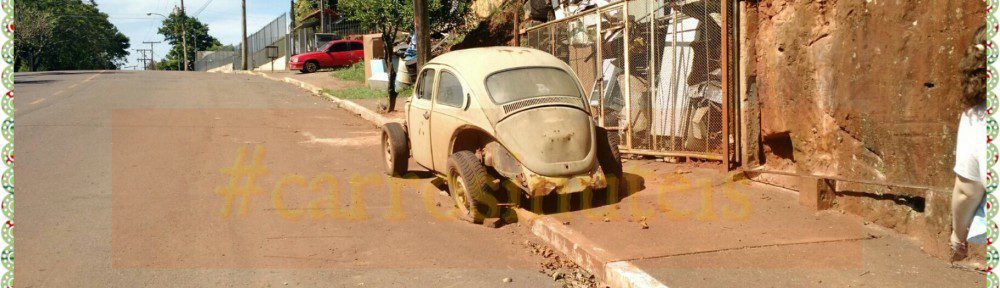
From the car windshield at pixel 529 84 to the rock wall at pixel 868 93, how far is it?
1910 mm

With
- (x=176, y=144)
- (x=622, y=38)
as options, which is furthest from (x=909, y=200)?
(x=176, y=144)

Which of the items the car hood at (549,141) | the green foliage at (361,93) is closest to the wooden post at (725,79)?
the car hood at (549,141)

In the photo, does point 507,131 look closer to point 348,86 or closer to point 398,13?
point 398,13

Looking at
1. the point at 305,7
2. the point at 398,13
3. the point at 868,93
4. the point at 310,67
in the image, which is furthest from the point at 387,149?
the point at 305,7

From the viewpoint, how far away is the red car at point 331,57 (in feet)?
106

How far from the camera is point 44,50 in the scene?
60.7 m

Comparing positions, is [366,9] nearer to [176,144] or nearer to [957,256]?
[176,144]

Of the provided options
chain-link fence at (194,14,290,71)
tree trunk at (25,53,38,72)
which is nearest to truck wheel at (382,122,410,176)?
chain-link fence at (194,14,290,71)

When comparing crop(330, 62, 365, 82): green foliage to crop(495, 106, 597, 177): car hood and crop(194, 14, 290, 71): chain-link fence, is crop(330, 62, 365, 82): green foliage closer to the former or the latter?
crop(194, 14, 290, 71): chain-link fence

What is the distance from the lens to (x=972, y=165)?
434cm

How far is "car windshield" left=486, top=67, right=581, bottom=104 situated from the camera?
291 inches

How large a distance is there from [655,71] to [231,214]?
5009 millimetres

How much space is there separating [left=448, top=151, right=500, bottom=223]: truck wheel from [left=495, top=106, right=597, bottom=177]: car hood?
35 centimetres

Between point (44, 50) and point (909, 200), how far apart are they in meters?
67.0
